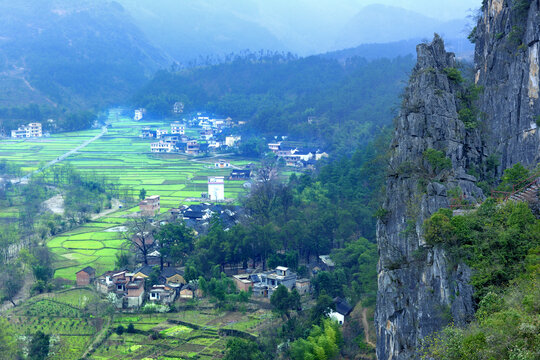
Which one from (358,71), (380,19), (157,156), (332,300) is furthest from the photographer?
(380,19)

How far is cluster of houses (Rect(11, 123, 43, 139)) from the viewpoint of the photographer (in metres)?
56.8

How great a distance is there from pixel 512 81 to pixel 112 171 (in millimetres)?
34181

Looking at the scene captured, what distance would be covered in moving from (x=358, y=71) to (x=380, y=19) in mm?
81491

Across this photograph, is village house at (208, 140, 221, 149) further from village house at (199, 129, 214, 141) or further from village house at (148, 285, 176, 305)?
village house at (148, 285, 176, 305)

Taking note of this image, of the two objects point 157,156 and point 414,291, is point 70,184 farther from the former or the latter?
point 414,291

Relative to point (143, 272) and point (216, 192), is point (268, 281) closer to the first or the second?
point (143, 272)

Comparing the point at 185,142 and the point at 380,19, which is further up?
the point at 380,19

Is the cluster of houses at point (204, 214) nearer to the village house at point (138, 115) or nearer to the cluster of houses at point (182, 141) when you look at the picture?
the cluster of houses at point (182, 141)

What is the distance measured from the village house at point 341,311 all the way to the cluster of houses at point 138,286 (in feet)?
17.3

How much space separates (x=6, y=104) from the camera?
64688 mm

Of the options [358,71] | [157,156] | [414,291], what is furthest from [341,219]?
[358,71]

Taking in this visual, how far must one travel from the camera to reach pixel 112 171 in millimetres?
45312

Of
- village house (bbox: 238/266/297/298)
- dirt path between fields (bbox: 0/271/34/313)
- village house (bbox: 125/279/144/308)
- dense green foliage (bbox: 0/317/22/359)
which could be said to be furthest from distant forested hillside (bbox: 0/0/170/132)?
dense green foliage (bbox: 0/317/22/359)

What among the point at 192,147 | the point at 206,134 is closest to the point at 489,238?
the point at 192,147
